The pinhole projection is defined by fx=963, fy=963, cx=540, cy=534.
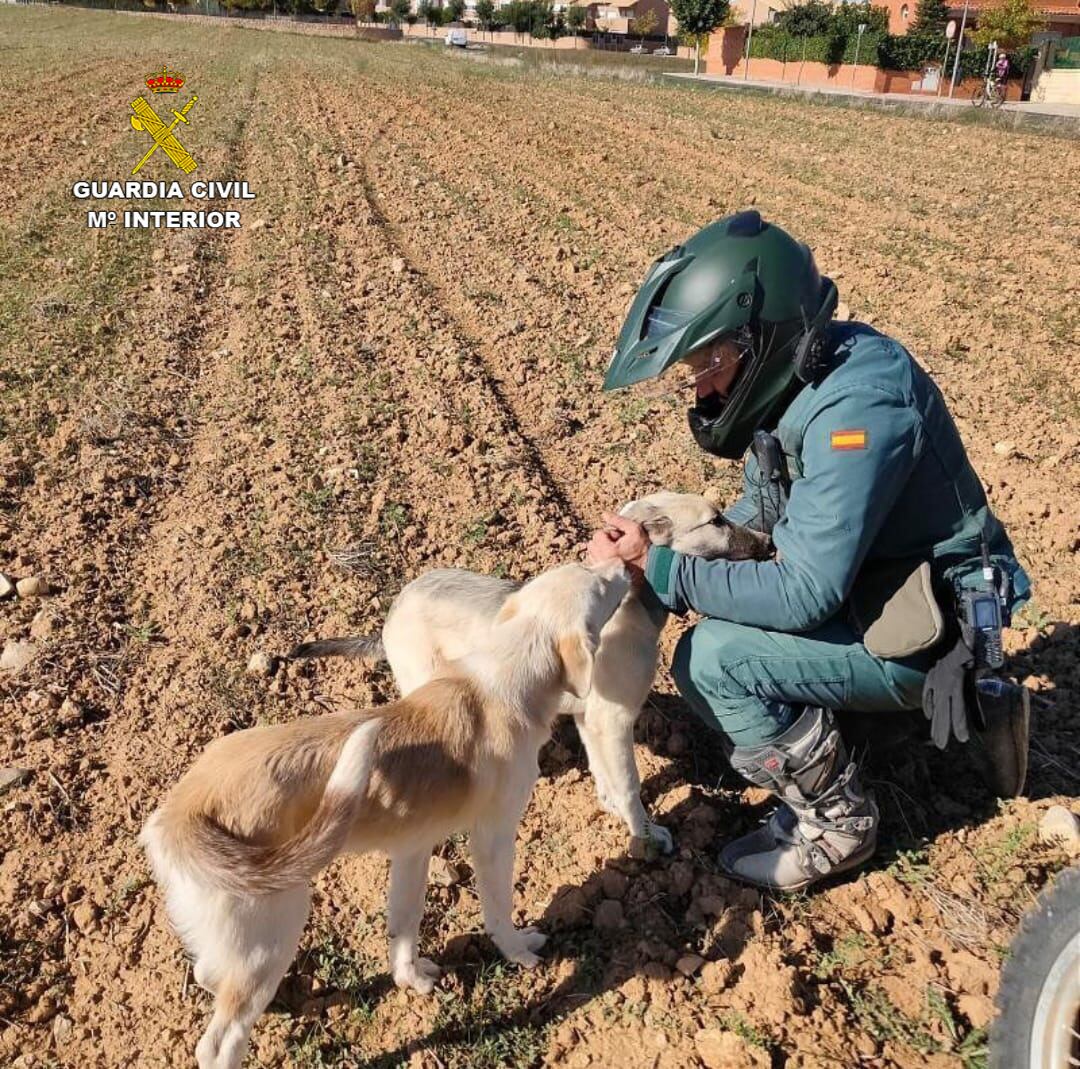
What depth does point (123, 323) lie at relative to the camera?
8195 mm

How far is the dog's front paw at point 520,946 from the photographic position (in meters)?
3.15

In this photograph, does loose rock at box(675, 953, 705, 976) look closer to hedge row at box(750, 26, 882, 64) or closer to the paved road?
the paved road

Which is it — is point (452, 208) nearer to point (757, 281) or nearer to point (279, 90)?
point (757, 281)

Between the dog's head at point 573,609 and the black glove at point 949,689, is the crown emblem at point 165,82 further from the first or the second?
the black glove at point 949,689

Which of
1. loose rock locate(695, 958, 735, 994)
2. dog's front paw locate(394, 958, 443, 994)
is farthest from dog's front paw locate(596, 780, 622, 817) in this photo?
dog's front paw locate(394, 958, 443, 994)

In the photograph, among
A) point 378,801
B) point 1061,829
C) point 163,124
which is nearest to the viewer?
point 378,801

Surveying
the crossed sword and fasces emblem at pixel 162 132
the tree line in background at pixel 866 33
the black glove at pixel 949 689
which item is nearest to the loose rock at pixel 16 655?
the black glove at pixel 949 689

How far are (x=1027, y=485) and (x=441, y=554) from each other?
3.48 metres

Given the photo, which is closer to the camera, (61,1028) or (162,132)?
(61,1028)

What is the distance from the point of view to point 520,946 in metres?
3.16

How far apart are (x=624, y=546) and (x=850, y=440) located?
95cm

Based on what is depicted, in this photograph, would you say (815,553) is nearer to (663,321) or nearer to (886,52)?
(663,321)

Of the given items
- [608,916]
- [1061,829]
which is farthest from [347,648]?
[1061,829]

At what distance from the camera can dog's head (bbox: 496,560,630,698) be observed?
3146 mm
